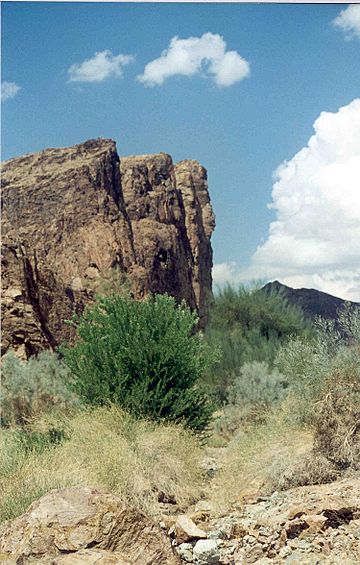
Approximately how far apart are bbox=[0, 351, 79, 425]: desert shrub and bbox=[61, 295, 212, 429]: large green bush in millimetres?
1443

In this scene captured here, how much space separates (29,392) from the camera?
12.7m

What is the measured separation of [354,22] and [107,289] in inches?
724

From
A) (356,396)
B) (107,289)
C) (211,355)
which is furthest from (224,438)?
(107,289)

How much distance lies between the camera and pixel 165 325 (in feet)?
35.4

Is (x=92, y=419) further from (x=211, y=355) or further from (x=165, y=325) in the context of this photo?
(x=211, y=355)

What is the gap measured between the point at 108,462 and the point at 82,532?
9.30 ft

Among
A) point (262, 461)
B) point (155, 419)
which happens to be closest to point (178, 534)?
point (262, 461)

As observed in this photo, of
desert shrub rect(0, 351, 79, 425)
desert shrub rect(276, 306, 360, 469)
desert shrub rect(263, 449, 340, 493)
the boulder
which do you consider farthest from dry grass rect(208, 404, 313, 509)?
desert shrub rect(0, 351, 79, 425)

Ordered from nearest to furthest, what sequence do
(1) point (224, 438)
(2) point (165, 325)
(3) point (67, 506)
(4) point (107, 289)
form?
(3) point (67, 506) < (2) point (165, 325) < (1) point (224, 438) < (4) point (107, 289)

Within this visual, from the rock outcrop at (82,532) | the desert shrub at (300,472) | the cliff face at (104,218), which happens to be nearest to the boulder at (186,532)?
the rock outcrop at (82,532)

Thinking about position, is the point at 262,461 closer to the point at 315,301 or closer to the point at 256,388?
the point at 256,388

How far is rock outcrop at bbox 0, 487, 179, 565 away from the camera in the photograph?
4523 mm

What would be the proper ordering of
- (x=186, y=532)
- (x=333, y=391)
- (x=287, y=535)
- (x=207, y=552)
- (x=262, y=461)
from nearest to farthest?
(x=207, y=552), (x=287, y=535), (x=186, y=532), (x=333, y=391), (x=262, y=461)

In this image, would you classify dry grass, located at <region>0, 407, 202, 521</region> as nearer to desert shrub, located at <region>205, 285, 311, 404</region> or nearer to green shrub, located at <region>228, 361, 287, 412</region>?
green shrub, located at <region>228, 361, 287, 412</region>
